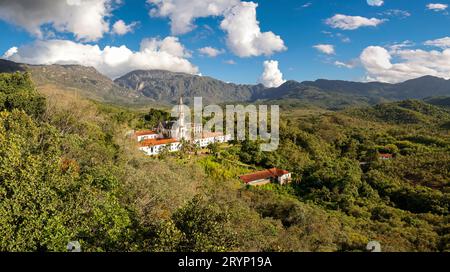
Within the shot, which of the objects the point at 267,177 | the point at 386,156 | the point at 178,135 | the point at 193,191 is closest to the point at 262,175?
the point at 267,177

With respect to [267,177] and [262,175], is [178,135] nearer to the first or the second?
[262,175]

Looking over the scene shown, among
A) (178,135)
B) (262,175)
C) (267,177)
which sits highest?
(178,135)

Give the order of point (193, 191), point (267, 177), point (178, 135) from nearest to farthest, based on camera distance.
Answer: point (193, 191) → point (267, 177) → point (178, 135)

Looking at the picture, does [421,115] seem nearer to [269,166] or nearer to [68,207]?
[269,166]

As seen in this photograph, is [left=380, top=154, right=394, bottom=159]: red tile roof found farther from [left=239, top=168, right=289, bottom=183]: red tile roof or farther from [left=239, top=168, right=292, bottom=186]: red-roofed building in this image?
[left=239, top=168, right=289, bottom=183]: red tile roof

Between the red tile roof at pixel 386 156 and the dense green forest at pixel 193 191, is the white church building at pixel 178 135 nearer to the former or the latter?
the dense green forest at pixel 193 191
